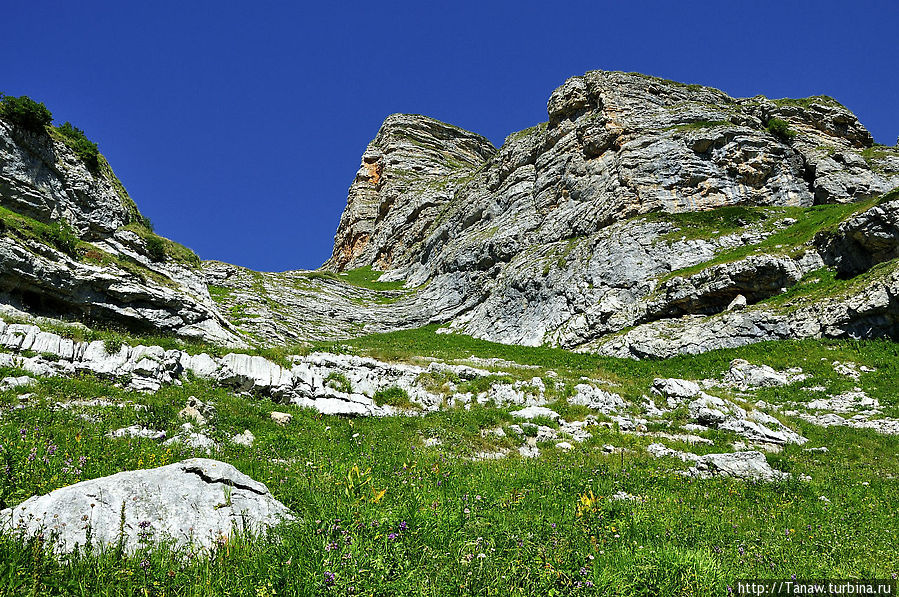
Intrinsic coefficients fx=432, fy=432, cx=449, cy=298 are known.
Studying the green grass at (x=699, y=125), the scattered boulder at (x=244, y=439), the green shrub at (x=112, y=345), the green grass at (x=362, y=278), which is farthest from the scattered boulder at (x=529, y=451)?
the green grass at (x=362, y=278)

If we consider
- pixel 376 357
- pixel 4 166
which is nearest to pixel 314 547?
pixel 376 357

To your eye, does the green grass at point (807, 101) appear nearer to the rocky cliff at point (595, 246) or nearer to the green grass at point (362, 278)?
the rocky cliff at point (595, 246)

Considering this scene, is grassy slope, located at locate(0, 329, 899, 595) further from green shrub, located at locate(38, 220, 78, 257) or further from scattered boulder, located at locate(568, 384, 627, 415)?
green shrub, located at locate(38, 220, 78, 257)

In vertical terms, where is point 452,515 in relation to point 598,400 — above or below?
below

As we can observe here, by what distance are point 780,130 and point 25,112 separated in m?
58.1

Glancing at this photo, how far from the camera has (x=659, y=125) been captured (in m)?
43.2

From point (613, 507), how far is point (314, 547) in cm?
456

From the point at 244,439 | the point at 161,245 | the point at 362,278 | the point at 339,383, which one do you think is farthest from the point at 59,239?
the point at 362,278

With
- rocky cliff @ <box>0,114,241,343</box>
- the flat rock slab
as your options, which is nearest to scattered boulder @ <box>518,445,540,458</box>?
the flat rock slab

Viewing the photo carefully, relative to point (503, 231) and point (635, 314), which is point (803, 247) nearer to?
point (635, 314)

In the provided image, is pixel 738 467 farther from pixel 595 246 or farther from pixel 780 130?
pixel 780 130

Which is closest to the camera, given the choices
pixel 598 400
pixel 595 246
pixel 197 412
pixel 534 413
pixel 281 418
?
pixel 197 412

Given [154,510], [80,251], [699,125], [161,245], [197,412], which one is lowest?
[197,412]

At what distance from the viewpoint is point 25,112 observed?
2286 centimetres
